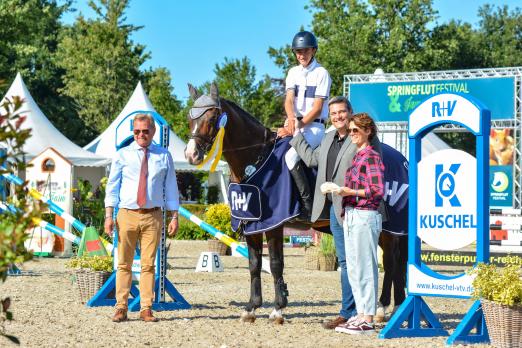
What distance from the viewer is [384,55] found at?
48656mm

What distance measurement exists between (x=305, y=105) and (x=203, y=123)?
1.05 meters

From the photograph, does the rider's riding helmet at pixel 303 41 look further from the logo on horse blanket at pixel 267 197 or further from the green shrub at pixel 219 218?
the green shrub at pixel 219 218

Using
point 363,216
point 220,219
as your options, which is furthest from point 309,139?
point 220,219

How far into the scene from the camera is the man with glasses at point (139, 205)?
8367 mm

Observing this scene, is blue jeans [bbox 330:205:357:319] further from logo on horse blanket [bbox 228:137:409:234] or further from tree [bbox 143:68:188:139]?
tree [bbox 143:68:188:139]

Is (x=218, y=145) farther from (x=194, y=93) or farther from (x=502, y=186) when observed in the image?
(x=502, y=186)

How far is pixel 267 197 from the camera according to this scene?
8547mm

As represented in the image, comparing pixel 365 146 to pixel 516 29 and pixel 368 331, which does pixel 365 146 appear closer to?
pixel 368 331

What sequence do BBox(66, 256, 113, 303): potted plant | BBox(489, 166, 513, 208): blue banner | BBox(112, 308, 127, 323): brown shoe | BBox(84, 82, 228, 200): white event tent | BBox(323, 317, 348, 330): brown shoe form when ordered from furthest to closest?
BBox(489, 166, 513, 208): blue banner → BBox(84, 82, 228, 200): white event tent → BBox(66, 256, 113, 303): potted plant → BBox(112, 308, 127, 323): brown shoe → BBox(323, 317, 348, 330): brown shoe

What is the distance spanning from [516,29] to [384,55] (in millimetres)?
18957

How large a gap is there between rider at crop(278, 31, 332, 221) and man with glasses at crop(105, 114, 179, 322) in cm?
127

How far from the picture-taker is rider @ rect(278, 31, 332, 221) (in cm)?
852

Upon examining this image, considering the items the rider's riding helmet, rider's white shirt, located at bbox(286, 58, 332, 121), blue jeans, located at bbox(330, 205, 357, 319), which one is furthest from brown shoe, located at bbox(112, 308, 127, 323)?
the rider's riding helmet

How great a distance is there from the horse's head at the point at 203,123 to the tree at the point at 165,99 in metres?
30.3
